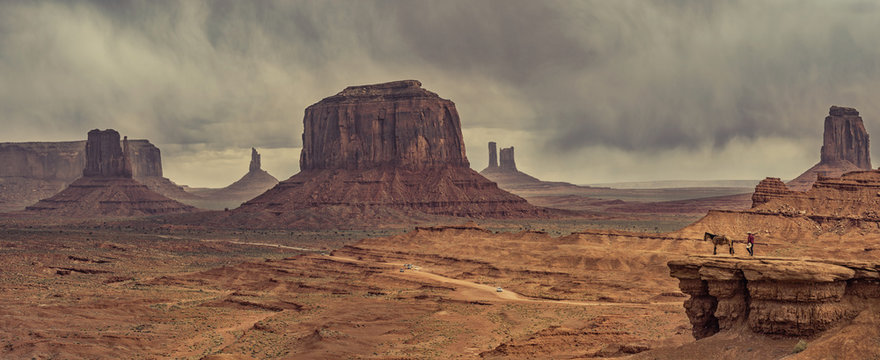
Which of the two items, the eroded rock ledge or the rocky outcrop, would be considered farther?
the rocky outcrop

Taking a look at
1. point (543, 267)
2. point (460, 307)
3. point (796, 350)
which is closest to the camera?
point (796, 350)

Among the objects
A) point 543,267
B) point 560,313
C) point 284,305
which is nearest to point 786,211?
point 543,267

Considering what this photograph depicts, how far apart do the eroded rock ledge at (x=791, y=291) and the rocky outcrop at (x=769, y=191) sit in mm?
76504

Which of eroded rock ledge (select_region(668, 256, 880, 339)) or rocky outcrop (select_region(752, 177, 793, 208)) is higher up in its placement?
rocky outcrop (select_region(752, 177, 793, 208))

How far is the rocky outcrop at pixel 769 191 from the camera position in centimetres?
10254

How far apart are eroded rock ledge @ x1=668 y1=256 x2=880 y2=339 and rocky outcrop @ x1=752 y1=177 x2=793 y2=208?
76.5m

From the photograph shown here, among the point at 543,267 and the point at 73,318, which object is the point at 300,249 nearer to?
the point at 543,267

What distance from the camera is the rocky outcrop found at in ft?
336

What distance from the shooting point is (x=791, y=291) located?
95.0ft

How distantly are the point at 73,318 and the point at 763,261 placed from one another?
147 feet

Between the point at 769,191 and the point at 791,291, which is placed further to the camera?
the point at 769,191

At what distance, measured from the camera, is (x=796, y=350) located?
2800cm

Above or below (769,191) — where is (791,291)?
below

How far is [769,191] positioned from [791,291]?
80531 mm
